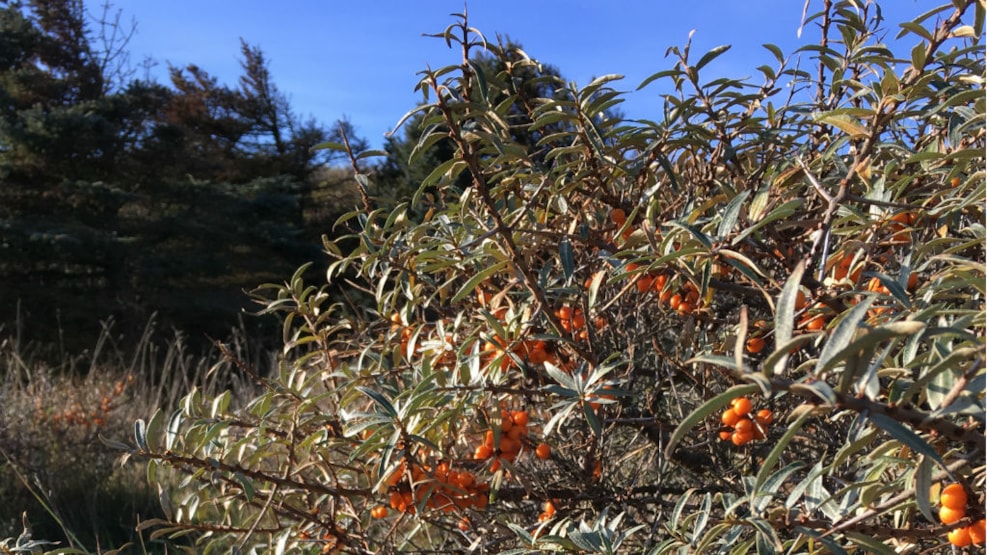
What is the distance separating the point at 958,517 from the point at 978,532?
30 millimetres

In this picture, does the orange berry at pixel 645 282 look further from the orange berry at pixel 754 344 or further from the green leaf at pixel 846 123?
the green leaf at pixel 846 123

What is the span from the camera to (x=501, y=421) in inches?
48.8

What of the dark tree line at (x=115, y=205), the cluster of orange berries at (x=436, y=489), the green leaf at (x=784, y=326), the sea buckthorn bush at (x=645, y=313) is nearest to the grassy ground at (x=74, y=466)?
the sea buckthorn bush at (x=645, y=313)

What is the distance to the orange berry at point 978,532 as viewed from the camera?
0.75 metres

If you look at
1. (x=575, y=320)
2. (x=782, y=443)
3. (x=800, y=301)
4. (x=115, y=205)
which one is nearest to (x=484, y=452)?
(x=575, y=320)

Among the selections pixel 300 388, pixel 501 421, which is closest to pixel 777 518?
pixel 501 421

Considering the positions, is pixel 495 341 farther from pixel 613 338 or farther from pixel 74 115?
pixel 74 115

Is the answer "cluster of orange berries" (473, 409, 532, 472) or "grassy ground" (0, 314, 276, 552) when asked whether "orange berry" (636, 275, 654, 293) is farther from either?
"grassy ground" (0, 314, 276, 552)

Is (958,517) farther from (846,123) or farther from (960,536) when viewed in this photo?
(846,123)

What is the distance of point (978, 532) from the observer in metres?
0.76

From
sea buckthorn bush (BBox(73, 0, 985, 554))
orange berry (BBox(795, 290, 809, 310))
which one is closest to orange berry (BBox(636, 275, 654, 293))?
sea buckthorn bush (BBox(73, 0, 985, 554))

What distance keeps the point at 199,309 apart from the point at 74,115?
3381mm

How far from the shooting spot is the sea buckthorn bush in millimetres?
942

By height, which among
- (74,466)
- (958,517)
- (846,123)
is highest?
(846,123)
